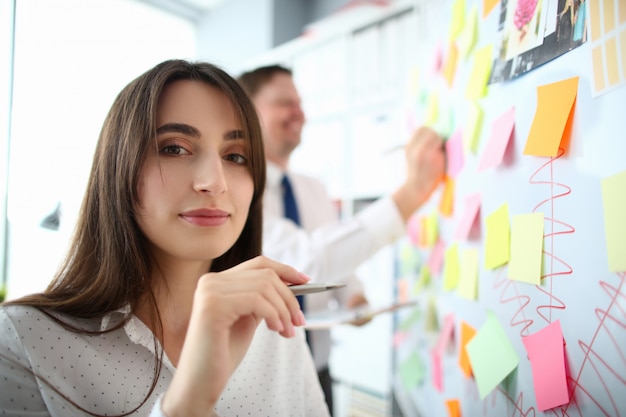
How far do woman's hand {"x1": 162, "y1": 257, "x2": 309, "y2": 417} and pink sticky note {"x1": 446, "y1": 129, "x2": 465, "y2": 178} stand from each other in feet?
1.75

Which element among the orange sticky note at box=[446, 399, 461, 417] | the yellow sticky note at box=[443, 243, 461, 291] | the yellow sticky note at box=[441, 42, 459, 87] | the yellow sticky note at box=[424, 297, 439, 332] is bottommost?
the orange sticky note at box=[446, 399, 461, 417]

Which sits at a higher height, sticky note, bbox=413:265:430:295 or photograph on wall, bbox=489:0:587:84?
photograph on wall, bbox=489:0:587:84

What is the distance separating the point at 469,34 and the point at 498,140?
26 cm

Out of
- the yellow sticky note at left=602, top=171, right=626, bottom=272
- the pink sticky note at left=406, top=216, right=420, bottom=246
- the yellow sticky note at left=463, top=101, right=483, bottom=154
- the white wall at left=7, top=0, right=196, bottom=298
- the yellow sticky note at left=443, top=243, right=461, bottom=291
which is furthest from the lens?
the white wall at left=7, top=0, right=196, bottom=298

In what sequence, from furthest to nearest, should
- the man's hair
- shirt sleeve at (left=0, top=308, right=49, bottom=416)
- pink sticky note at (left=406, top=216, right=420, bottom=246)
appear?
the man's hair
pink sticky note at (left=406, top=216, right=420, bottom=246)
shirt sleeve at (left=0, top=308, right=49, bottom=416)

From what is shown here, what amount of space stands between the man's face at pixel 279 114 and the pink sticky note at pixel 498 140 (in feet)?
2.52

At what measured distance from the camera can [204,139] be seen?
613 mm

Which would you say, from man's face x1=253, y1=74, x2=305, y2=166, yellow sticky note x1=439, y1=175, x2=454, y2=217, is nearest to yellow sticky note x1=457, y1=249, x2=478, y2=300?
yellow sticky note x1=439, y1=175, x2=454, y2=217

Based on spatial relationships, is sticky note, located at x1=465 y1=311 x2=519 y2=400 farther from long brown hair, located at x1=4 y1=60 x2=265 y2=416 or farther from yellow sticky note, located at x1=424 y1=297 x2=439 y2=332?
long brown hair, located at x1=4 y1=60 x2=265 y2=416

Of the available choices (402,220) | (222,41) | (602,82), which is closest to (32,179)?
(402,220)

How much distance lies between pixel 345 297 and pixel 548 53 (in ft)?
3.35

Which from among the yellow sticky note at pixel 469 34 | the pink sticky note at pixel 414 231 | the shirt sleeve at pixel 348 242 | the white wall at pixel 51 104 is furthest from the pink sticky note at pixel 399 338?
the white wall at pixel 51 104

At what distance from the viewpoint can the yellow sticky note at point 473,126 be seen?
0.70 meters

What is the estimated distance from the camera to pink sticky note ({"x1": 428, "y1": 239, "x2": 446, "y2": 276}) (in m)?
0.94
